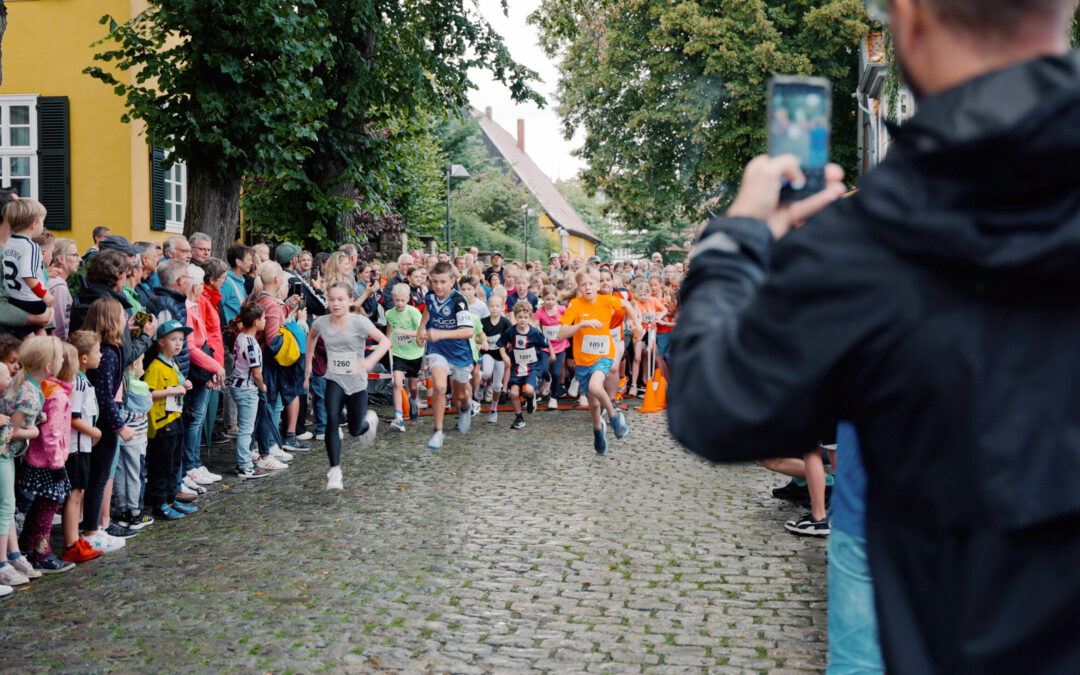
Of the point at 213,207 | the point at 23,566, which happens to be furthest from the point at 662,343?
the point at 23,566

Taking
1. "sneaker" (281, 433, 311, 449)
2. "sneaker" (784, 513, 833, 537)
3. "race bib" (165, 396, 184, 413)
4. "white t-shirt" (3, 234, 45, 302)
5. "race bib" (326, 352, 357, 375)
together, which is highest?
"white t-shirt" (3, 234, 45, 302)

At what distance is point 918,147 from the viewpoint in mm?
1296

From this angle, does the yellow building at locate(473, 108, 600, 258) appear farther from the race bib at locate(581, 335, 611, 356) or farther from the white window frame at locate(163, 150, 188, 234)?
the race bib at locate(581, 335, 611, 356)

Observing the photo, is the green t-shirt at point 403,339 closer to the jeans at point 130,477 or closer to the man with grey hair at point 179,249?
the man with grey hair at point 179,249

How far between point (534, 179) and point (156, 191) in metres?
60.9

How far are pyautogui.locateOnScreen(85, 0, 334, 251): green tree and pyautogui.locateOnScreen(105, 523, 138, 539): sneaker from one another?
25.2 ft

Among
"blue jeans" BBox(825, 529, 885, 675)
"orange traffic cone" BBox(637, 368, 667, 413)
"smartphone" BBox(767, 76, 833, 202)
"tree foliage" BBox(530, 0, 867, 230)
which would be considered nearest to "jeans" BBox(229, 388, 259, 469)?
"orange traffic cone" BBox(637, 368, 667, 413)

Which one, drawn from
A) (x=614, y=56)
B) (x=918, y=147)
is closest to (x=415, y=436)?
(x=918, y=147)

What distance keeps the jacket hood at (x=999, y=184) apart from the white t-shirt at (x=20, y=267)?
26.3 ft

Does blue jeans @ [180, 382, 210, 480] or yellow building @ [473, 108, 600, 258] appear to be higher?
yellow building @ [473, 108, 600, 258]

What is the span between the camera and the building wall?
20.1 metres

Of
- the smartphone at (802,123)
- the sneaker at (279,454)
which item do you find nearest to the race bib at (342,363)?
the sneaker at (279,454)

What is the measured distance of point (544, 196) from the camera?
3071 inches

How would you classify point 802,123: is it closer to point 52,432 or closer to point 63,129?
point 52,432
